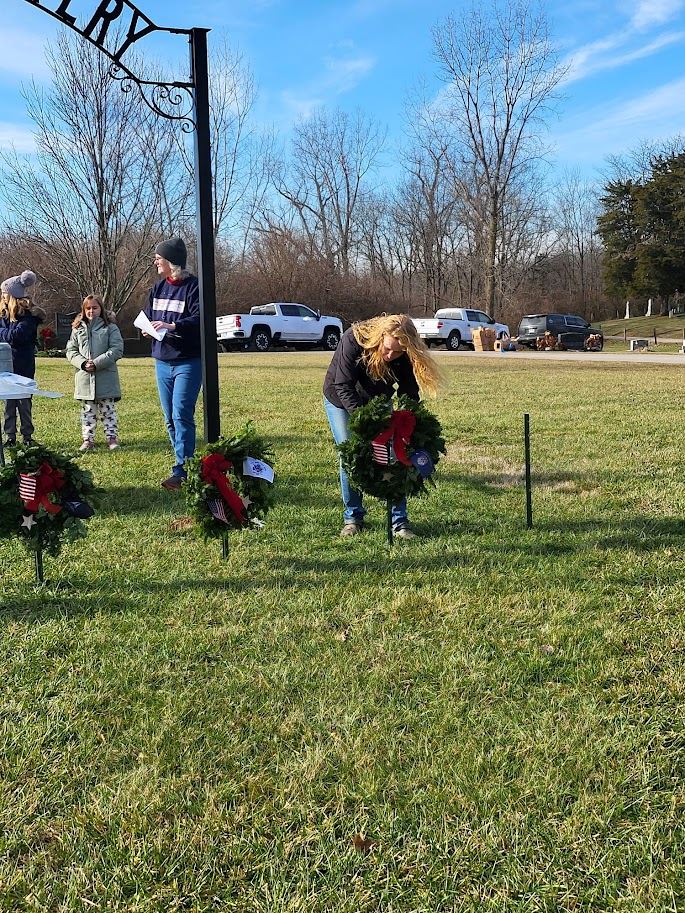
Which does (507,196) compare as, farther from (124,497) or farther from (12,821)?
(12,821)

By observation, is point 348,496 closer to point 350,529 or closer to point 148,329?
point 350,529

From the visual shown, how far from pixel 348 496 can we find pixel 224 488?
121cm

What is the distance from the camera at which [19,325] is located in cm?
735

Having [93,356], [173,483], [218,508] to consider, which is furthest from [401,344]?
[93,356]

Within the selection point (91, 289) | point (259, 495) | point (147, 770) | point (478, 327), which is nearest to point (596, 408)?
point (259, 495)

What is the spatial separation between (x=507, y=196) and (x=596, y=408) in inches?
1381

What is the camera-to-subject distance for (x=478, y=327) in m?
33.1

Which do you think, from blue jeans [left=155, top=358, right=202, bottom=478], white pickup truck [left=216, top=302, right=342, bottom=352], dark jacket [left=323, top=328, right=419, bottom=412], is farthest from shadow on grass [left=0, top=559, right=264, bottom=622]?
white pickup truck [left=216, top=302, right=342, bottom=352]

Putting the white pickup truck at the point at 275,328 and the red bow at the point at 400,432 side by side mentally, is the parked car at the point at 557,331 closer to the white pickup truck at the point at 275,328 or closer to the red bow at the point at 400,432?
the white pickup truck at the point at 275,328

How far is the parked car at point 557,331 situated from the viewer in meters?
33.5

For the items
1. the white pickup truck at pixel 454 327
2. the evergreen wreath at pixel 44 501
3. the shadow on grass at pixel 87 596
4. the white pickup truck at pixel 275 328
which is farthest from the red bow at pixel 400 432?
the white pickup truck at pixel 454 327

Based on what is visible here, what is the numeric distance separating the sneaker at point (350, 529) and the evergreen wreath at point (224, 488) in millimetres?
828

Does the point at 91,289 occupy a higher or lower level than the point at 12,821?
higher

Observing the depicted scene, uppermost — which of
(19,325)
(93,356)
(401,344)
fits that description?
(19,325)
